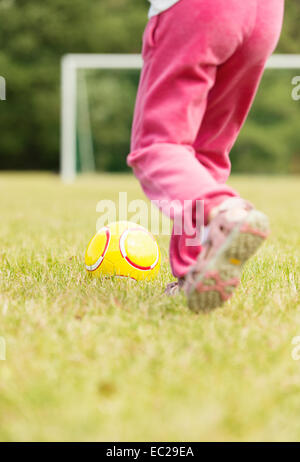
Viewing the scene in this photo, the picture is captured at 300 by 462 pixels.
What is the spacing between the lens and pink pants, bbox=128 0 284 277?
1691 mm

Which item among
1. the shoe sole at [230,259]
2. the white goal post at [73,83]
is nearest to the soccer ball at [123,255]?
the shoe sole at [230,259]

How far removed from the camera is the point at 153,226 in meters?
4.80

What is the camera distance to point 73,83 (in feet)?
49.9

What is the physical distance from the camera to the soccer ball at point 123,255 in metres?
2.48

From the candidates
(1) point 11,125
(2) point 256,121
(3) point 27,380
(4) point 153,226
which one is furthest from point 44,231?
(1) point 11,125

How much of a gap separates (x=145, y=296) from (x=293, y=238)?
2003 millimetres

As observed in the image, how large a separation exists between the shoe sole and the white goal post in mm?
12084

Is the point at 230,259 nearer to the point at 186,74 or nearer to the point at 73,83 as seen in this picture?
the point at 186,74

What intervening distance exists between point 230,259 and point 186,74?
531mm

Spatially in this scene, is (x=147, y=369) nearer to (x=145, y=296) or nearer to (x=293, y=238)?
(x=145, y=296)

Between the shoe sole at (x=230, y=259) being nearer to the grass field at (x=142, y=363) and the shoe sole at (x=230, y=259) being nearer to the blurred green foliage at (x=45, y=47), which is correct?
the grass field at (x=142, y=363)

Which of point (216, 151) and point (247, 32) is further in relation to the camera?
point (216, 151)

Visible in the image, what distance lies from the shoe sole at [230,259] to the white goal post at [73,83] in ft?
39.6

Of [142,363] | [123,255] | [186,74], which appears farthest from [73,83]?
[142,363]
